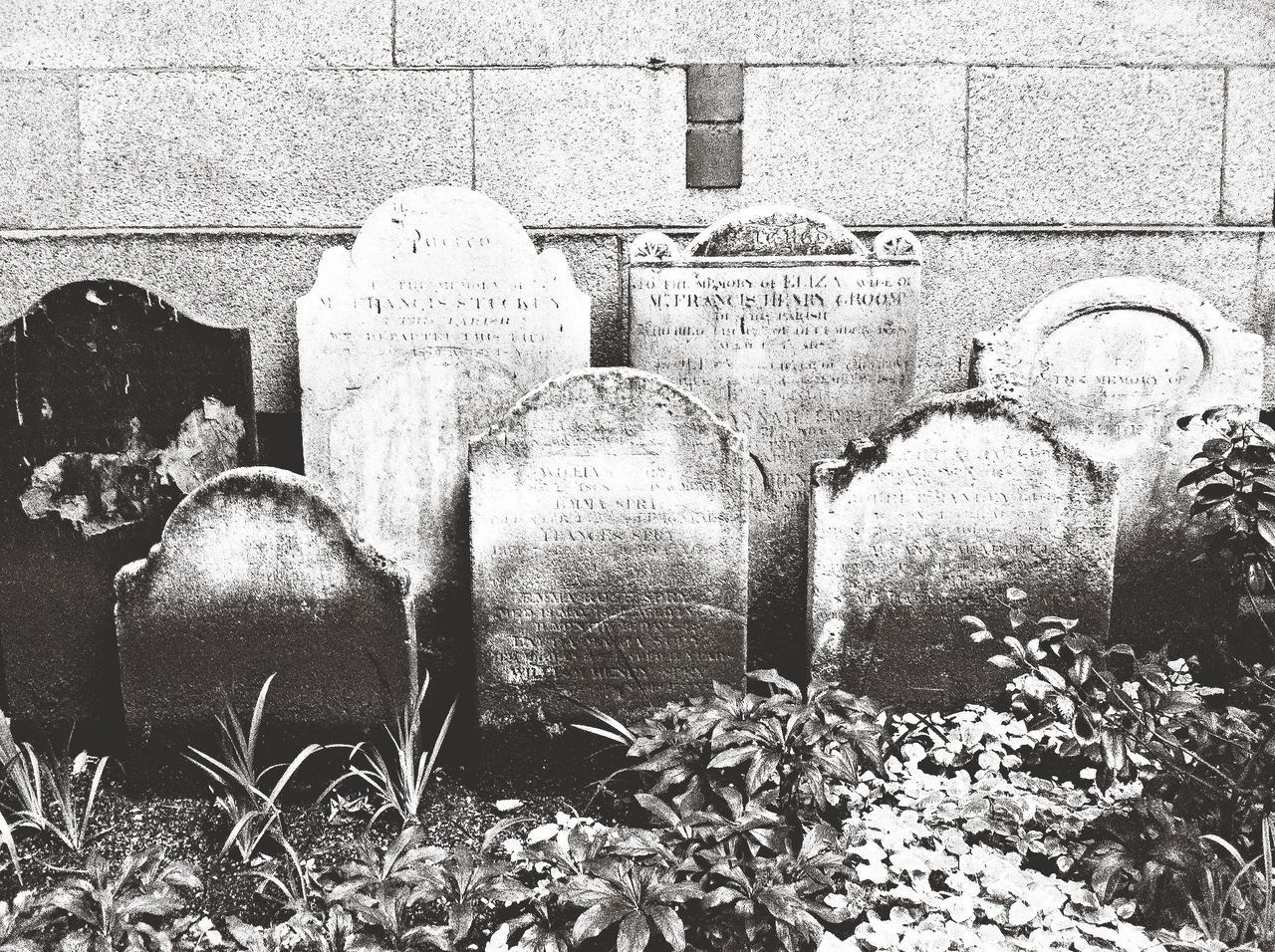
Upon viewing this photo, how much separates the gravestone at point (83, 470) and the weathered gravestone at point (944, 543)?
1973 millimetres

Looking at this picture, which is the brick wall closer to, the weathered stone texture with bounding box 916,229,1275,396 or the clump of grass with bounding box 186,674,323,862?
the weathered stone texture with bounding box 916,229,1275,396

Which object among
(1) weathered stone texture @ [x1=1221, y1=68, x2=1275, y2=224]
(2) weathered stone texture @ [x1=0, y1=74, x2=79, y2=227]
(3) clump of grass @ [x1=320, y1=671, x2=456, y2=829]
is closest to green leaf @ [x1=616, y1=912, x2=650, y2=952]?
(3) clump of grass @ [x1=320, y1=671, x2=456, y2=829]

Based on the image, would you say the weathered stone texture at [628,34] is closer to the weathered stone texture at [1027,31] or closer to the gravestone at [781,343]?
the weathered stone texture at [1027,31]

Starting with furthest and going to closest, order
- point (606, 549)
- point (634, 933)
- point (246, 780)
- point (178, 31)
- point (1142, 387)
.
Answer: point (178, 31) → point (1142, 387) → point (606, 549) → point (246, 780) → point (634, 933)

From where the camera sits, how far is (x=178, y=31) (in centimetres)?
424

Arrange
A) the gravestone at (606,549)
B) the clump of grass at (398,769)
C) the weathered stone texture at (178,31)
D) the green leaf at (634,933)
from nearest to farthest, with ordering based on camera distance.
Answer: the green leaf at (634,933)
the clump of grass at (398,769)
the gravestone at (606,549)
the weathered stone texture at (178,31)

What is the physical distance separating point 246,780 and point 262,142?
105 inches

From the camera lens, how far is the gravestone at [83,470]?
312cm

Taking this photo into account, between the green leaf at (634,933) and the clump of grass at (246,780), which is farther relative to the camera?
the clump of grass at (246,780)

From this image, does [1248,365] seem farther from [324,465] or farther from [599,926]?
[324,465]

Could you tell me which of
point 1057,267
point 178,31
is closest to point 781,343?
point 1057,267

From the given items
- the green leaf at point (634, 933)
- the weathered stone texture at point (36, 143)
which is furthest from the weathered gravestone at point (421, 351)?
the green leaf at point (634, 933)

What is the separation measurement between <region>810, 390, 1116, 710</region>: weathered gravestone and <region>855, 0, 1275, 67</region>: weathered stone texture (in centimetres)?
202

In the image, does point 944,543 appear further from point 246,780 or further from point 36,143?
point 36,143
